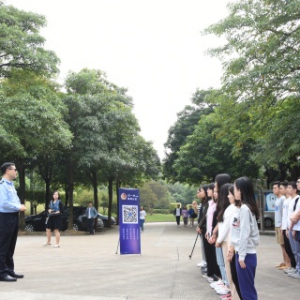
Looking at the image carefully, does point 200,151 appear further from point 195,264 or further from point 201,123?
point 195,264

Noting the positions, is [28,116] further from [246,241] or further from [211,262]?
[246,241]

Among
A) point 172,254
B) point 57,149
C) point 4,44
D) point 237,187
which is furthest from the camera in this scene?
point 57,149

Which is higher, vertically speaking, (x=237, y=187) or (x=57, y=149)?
(x=57, y=149)

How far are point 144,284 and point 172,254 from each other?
467cm

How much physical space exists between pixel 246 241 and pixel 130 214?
7004 millimetres

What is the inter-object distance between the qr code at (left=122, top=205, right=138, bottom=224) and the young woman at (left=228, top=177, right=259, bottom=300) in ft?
21.9

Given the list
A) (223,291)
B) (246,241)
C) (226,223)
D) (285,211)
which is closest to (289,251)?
(285,211)

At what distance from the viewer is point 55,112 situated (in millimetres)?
19828

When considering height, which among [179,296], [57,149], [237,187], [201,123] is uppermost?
[201,123]

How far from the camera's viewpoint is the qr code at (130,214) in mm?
11078

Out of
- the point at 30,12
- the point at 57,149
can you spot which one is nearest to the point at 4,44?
the point at 30,12

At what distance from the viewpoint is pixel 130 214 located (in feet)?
36.6

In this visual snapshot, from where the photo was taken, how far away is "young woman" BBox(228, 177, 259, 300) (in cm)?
437

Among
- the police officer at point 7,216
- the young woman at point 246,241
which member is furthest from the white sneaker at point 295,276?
the police officer at point 7,216
